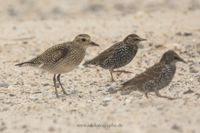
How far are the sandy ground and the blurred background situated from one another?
1.2 inches

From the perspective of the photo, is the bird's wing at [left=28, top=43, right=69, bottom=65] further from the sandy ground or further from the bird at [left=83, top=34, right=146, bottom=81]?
the bird at [left=83, top=34, right=146, bottom=81]

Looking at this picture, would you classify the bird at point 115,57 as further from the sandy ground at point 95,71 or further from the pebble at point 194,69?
the pebble at point 194,69

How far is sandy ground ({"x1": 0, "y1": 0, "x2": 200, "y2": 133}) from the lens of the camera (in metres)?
11.3

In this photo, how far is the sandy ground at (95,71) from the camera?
444 inches

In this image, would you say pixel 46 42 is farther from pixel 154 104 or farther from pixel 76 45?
pixel 154 104

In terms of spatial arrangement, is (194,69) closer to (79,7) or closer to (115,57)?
(115,57)

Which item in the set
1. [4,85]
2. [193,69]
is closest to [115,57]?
[193,69]

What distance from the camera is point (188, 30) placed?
19.7 m

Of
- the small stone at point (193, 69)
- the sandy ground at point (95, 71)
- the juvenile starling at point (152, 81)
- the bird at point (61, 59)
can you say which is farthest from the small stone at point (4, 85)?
the small stone at point (193, 69)

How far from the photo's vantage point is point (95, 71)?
16.4 m

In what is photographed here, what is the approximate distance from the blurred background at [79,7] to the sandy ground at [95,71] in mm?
30

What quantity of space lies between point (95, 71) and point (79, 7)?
9.67 metres

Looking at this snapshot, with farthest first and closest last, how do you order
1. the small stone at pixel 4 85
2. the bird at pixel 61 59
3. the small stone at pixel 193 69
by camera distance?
the small stone at pixel 193 69 < the small stone at pixel 4 85 < the bird at pixel 61 59

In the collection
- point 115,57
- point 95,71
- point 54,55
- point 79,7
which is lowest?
point 95,71
